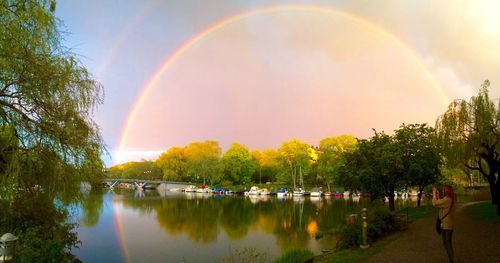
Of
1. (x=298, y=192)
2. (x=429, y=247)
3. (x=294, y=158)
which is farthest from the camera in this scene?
(x=294, y=158)

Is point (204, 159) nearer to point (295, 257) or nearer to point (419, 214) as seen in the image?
point (419, 214)

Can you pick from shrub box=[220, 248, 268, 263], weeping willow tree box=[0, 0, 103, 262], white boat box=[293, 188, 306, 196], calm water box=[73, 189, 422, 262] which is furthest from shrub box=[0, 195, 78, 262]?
white boat box=[293, 188, 306, 196]

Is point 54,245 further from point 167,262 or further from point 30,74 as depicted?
point 167,262

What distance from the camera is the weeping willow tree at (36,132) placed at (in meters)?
9.78

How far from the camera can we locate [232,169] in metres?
105

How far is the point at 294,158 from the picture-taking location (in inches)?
3907

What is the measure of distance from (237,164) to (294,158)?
1629 centimetres

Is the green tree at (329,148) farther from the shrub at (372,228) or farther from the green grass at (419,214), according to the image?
the shrub at (372,228)

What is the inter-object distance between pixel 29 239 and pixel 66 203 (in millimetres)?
2864

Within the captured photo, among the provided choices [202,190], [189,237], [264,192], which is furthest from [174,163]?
[189,237]

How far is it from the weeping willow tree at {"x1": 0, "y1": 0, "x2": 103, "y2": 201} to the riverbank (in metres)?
9.61

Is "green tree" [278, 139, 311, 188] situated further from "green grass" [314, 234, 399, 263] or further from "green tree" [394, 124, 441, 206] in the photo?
"green grass" [314, 234, 399, 263]

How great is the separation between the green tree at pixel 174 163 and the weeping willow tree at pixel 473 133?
102996 millimetres

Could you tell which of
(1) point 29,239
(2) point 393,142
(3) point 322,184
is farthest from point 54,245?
(3) point 322,184
